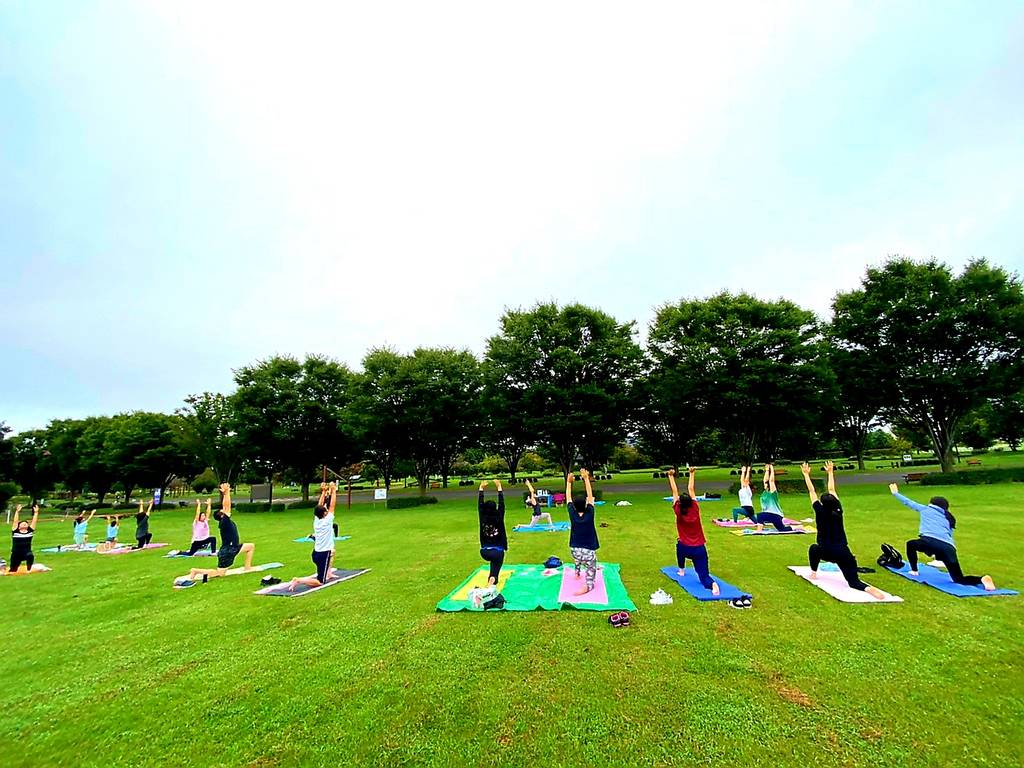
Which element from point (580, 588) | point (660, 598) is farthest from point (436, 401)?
point (660, 598)

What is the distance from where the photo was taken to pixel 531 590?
939 centimetres

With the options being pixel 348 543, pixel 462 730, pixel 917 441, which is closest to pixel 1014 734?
pixel 462 730

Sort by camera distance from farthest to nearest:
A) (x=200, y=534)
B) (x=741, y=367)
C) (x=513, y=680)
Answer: (x=741, y=367), (x=200, y=534), (x=513, y=680)

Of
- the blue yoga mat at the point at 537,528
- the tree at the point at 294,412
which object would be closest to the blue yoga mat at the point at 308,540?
the blue yoga mat at the point at 537,528

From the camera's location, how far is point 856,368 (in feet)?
101

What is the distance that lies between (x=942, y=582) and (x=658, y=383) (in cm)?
2399

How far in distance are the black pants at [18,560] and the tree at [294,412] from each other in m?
22.6

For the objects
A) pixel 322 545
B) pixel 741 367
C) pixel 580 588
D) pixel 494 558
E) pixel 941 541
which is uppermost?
pixel 741 367

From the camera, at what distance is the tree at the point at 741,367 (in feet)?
92.3

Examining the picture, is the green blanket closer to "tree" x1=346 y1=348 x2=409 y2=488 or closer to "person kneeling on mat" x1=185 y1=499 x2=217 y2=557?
"person kneeling on mat" x1=185 y1=499 x2=217 y2=557

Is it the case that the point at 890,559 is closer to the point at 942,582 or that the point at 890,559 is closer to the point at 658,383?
the point at 942,582

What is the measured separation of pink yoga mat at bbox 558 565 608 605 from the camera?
27.7 feet

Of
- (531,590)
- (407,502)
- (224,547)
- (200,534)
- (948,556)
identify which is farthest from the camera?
(407,502)

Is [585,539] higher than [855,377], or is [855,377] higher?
[855,377]
